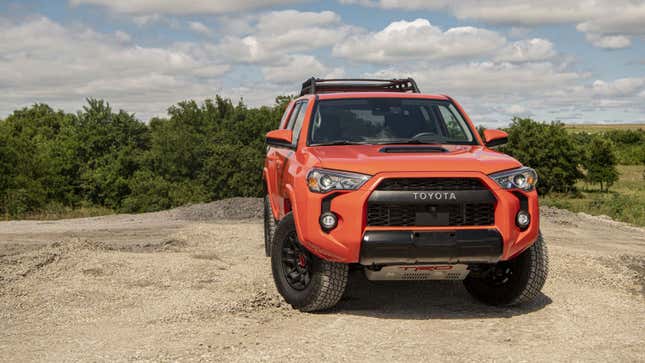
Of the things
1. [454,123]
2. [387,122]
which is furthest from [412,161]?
[454,123]

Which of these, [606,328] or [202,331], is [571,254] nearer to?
[606,328]

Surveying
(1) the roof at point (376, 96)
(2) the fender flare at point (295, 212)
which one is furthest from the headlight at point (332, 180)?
(1) the roof at point (376, 96)

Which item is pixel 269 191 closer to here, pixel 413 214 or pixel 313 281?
pixel 313 281

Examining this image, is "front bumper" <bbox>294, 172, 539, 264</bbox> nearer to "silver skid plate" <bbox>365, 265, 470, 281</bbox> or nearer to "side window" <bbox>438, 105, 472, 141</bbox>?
"silver skid plate" <bbox>365, 265, 470, 281</bbox>

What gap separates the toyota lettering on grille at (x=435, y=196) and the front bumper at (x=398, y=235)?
146mm

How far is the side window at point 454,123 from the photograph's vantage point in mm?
6988

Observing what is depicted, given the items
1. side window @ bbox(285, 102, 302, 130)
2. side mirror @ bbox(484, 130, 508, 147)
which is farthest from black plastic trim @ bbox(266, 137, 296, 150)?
side mirror @ bbox(484, 130, 508, 147)

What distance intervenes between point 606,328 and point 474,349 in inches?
58.8

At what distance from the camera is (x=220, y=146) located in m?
57.2

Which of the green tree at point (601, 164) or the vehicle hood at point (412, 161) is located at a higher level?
the vehicle hood at point (412, 161)

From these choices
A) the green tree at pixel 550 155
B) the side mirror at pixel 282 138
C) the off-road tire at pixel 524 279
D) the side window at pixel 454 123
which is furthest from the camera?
the green tree at pixel 550 155

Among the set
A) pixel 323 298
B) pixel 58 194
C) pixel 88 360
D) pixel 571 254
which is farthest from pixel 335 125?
pixel 58 194

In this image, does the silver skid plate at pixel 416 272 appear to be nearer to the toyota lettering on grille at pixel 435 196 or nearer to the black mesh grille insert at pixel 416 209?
the black mesh grille insert at pixel 416 209

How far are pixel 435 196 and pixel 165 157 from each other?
57.3 metres
